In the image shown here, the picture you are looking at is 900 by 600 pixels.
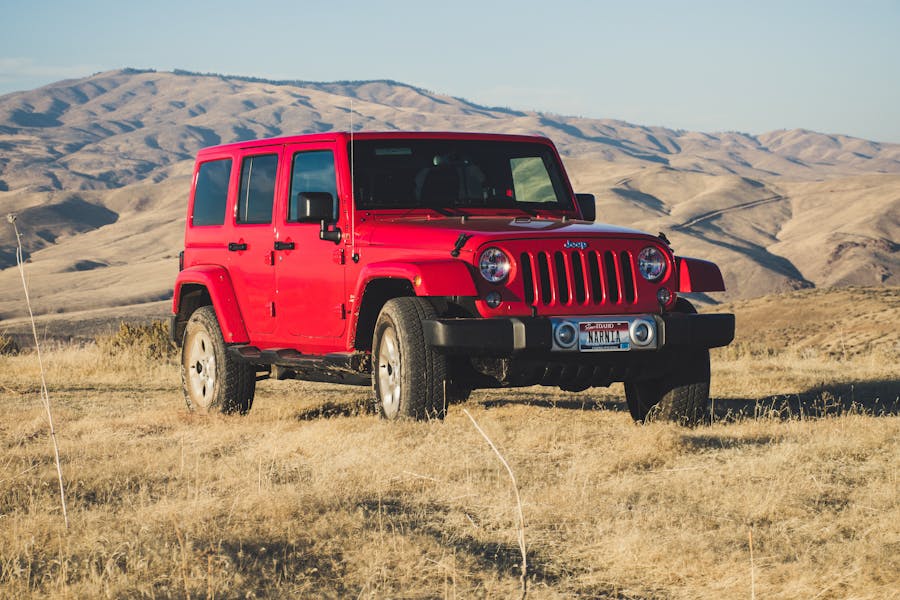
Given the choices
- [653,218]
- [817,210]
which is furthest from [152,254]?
[817,210]

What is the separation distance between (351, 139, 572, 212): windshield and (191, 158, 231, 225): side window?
1888 millimetres

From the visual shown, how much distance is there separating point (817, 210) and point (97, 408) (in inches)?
4333

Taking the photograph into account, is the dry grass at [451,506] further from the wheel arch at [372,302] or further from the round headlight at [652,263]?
the round headlight at [652,263]

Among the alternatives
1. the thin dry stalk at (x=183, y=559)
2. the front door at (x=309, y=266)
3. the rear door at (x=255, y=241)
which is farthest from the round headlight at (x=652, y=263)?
the thin dry stalk at (x=183, y=559)

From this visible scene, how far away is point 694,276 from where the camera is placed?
8047 millimetres

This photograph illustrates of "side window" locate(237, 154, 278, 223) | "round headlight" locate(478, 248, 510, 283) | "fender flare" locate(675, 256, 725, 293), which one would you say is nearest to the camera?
"round headlight" locate(478, 248, 510, 283)

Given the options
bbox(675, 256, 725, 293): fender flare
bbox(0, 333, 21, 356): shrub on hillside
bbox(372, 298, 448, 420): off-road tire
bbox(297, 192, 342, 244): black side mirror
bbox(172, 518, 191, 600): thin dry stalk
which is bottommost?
bbox(0, 333, 21, 356): shrub on hillside

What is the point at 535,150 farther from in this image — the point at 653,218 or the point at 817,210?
the point at 817,210

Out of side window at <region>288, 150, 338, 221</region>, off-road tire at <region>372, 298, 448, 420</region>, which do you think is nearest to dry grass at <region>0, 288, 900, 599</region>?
off-road tire at <region>372, 298, 448, 420</region>

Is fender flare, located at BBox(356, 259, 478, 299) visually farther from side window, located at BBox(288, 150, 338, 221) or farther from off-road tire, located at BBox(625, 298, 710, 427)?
off-road tire, located at BBox(625, 298, 710, 427)

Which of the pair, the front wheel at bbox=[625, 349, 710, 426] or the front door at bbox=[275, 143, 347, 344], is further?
the front door at bbox=[275, 143, 347, 344]

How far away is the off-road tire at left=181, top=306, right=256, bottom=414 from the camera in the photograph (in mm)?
9914

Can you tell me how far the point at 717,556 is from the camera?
4824 millimetres

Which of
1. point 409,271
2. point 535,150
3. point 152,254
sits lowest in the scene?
point 152,254
